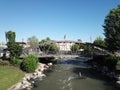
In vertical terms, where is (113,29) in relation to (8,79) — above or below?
above

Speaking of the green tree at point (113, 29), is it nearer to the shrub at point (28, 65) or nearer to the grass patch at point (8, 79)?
the shrub at point (28, 65)

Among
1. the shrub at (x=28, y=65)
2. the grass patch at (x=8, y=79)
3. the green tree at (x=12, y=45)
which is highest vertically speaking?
the green tree at (x=12, y=45)

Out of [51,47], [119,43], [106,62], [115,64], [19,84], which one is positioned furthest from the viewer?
[51,47]

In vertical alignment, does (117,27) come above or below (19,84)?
above

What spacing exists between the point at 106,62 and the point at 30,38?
363ft

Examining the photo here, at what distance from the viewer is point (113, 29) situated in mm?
72438

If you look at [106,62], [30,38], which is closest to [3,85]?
[106,62]

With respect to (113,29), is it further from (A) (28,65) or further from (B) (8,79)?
(B) (8,79)

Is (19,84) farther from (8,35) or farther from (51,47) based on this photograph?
(51,47)

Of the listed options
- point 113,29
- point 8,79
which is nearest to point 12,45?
point 8,79

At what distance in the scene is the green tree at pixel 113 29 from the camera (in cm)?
7000

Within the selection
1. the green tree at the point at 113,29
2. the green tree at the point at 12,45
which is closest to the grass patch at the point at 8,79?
the green tree at the point at 12,45

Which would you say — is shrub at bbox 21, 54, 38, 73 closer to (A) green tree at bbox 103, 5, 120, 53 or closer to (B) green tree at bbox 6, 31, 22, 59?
(B) green tree at bbox 6, 31, 22, 59

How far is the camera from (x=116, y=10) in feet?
247
